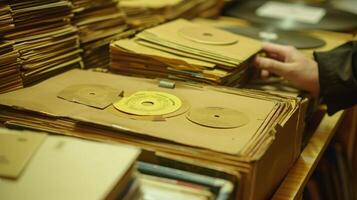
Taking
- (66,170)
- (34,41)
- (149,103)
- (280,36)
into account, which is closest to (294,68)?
(280,36)

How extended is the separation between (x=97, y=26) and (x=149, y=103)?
50 centimetres

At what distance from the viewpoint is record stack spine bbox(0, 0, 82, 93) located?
47.7 inches

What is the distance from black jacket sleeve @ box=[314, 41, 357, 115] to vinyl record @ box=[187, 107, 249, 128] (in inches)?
18.2

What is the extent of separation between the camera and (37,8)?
1.30 meters

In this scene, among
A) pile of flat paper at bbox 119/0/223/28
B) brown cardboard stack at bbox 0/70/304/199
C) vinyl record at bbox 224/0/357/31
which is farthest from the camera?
vinyl record at bbox 224/0/357/31

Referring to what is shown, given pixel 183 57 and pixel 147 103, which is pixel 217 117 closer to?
pixel 147 103

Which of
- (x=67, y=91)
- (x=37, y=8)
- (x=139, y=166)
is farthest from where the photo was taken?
(x=37, y=8)

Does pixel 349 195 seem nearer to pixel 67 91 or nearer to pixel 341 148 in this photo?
pixel 341 148

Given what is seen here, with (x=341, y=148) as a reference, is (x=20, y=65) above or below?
above

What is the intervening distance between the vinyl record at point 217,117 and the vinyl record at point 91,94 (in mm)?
191

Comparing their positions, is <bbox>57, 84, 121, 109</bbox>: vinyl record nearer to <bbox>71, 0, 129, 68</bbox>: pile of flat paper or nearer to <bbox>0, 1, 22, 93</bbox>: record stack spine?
<bbox>0, 1, 22, 93</bbox>: record stack spine

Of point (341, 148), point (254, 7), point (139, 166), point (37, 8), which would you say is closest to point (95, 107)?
point (139, 166)

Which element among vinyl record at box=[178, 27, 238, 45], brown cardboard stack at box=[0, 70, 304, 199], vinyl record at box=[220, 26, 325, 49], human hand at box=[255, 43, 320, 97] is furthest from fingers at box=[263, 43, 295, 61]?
brown cardboard stack at box=[0, 70, 304, 199]

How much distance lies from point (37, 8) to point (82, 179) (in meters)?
0.67
